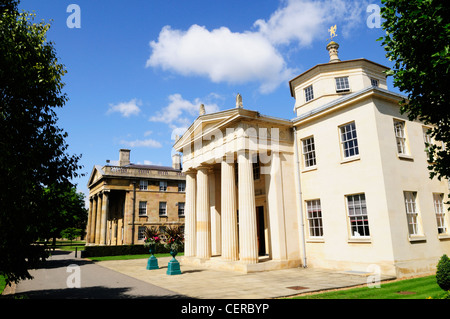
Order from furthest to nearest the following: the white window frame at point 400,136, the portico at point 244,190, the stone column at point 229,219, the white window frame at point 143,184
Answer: the white window frame at point 143,184 → the stone column at point 229,219 → the portico at point 244,190 → the white window frame at point 400,136

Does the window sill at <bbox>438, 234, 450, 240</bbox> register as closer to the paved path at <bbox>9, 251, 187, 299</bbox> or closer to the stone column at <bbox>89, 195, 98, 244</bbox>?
the paved path at <bbox>9, 251, 187, 299</bbox>

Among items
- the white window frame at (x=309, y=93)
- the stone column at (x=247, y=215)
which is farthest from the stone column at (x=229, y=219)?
the white window frame at (x=309, y=93)

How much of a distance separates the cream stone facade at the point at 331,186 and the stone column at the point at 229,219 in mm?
62

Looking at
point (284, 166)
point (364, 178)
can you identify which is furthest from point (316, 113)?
point (364, 178)

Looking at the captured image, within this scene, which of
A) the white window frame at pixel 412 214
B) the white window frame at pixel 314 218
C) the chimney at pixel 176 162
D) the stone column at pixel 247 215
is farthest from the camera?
the chimney at pixel 176 162

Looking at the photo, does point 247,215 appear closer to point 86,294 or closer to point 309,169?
point 309,169

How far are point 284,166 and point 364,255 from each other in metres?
6.78

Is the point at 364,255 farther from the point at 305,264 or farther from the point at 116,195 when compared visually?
the point at 116,195

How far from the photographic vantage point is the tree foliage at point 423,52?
813 centimetres

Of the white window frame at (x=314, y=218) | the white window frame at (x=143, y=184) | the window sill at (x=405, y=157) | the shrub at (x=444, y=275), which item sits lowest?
the shrub at (x=444, y=275)

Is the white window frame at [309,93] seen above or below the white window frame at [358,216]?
above

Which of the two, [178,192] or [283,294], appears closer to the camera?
[283,294]

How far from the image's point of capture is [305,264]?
1766 centimetres

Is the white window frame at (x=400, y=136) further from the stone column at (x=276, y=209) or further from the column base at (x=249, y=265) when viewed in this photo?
the column base at (x=249, y=265)
